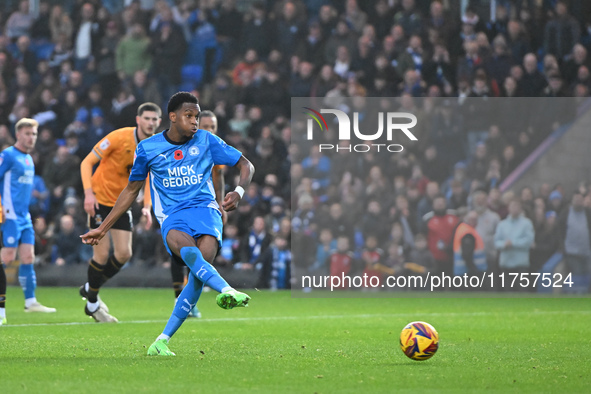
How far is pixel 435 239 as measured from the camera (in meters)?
17.9

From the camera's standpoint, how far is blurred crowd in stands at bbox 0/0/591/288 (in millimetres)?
17984

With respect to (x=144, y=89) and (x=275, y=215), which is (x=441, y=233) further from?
(x=144, y=89)

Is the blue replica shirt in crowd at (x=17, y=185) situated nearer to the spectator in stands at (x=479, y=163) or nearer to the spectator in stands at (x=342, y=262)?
the spectator in stands at (x=342, y=262)

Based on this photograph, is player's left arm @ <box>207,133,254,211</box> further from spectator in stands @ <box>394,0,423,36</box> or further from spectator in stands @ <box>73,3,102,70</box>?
spectator in stands @ <box>73,3,102,70</box>

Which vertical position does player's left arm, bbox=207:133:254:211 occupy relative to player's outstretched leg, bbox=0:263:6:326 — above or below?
above

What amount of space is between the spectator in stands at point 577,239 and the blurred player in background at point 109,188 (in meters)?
8.92

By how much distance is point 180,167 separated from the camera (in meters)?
7.41

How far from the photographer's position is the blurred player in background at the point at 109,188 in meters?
11.1

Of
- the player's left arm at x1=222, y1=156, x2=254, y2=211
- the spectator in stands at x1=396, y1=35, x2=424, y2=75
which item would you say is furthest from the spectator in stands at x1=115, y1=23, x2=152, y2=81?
the player's left arm at x1=222, y1=156, x2=254, y2=211

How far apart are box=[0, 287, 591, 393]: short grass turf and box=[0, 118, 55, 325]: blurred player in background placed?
50 centimetres

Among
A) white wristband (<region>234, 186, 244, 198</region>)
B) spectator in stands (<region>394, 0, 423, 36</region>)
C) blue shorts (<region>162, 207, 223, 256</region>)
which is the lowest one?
blue shorts (<region>162, 207, 223, 256</region>)

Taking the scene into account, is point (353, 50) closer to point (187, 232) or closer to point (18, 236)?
point (18, 236)

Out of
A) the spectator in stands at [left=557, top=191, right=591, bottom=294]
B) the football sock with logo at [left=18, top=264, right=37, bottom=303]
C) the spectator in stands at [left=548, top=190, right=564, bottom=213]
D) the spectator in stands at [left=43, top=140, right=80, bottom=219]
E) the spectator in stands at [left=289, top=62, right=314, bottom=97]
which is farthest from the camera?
the spectator in stands at [left=43, top=140, right=80, bottom=219]

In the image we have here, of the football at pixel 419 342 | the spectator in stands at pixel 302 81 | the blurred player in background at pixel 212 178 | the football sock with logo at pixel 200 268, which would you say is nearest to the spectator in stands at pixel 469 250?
the spectator in stands at pixel 302 81
